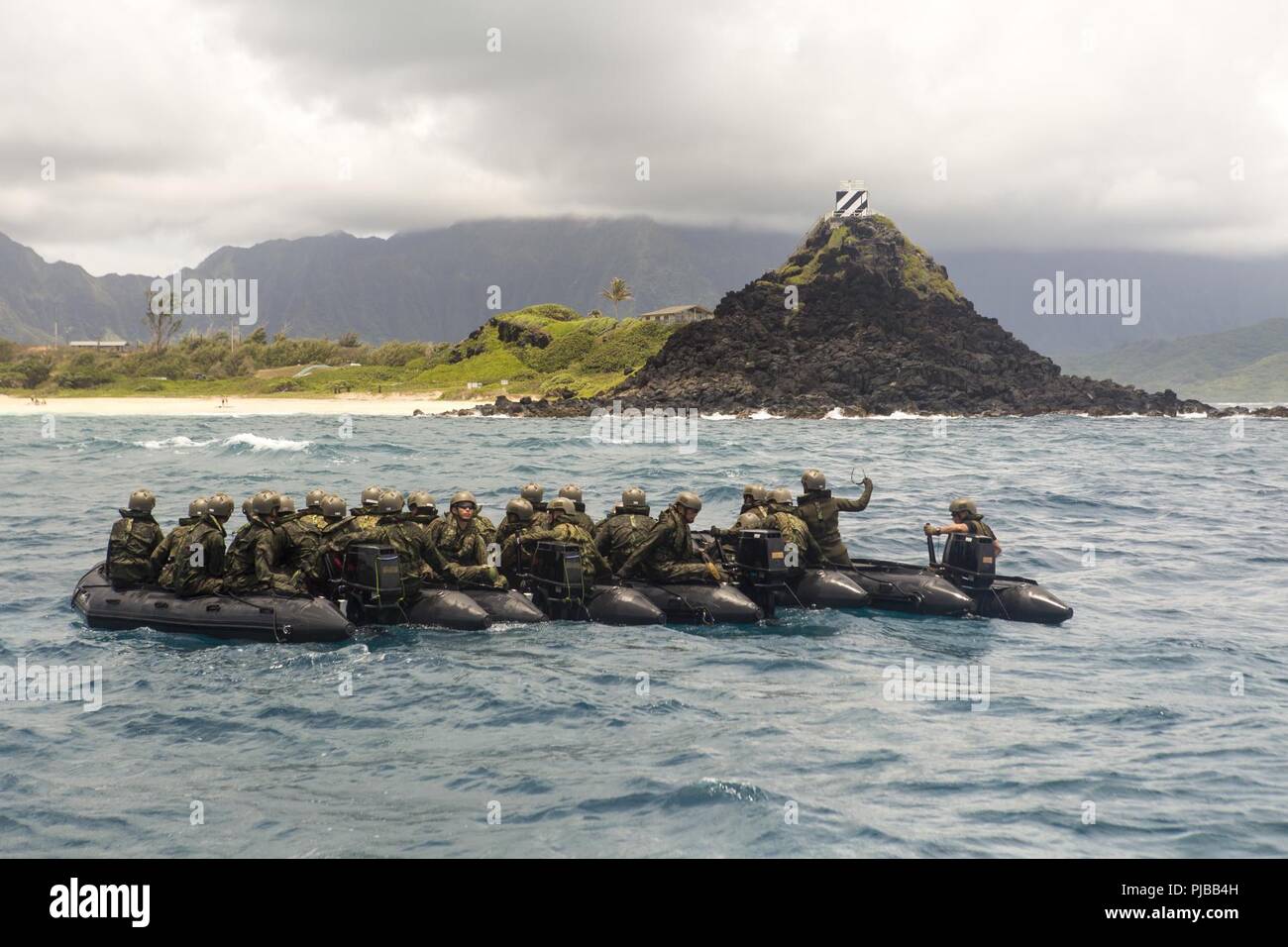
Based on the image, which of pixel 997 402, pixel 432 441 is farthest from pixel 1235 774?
pixel 997 402

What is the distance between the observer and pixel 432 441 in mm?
65938

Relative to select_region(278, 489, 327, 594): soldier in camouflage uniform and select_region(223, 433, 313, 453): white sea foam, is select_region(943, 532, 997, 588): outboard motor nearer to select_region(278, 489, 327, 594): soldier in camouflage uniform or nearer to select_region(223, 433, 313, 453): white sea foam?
select_region(278, 489, 327, 594): soldier in camouflage uniform

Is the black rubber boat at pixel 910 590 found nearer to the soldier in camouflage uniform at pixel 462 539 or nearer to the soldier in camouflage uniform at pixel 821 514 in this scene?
the soldier in camouflage uniform at pixel 821 514

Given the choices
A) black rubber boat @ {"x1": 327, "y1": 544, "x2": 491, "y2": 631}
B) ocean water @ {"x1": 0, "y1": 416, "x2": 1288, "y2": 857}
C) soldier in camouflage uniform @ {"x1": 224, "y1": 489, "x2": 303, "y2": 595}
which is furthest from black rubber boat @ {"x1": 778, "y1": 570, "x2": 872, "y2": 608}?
soldier in camouflage uniform @ {"x1": 224, "y1": 489, "x2": 303, "y2": 595}

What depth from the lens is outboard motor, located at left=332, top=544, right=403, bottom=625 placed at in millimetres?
17312

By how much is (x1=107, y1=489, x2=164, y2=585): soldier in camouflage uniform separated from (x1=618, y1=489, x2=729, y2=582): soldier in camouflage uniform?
315 inches

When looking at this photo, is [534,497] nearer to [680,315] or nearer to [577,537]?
[577,537]

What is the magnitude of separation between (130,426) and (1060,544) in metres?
Result: 69.6

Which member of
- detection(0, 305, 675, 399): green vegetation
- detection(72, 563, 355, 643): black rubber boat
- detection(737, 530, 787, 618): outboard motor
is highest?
detection(0, 305, 675, 399): green vegetation

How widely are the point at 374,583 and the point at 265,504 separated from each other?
2.25 m
